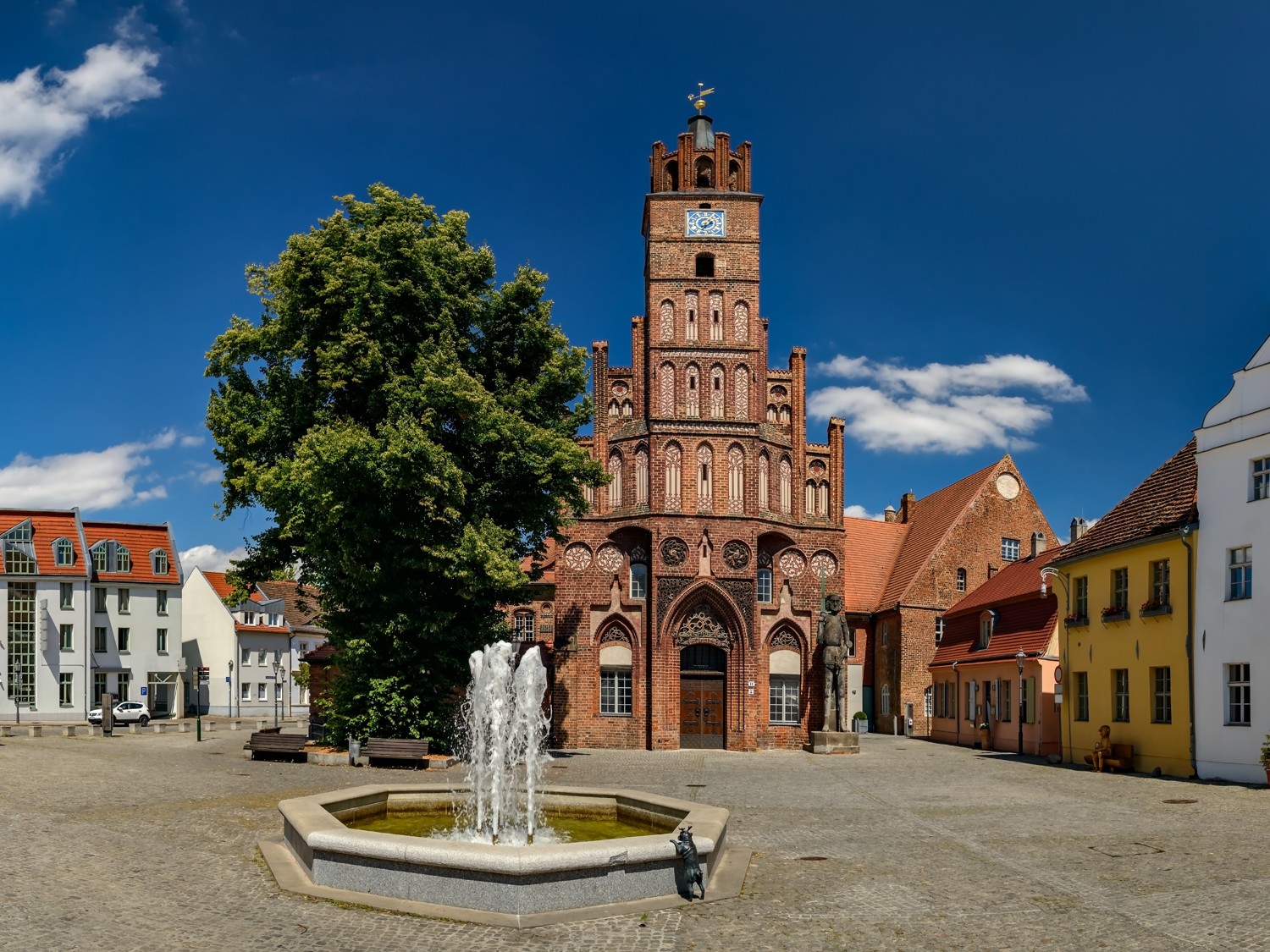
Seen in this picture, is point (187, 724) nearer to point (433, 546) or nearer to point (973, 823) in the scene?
point (433, 546)

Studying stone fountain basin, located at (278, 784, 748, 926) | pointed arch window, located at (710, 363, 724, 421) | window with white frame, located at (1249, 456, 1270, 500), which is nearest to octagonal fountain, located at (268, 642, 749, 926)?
stone fountain basin, located at (278, 784, 748, 926)

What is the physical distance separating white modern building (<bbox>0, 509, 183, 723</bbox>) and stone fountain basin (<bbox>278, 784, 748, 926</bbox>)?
4973cm

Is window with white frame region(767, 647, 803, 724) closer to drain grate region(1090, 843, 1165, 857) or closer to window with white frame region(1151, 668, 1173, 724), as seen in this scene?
window with white frame region(1151, 668, 1173, 724)

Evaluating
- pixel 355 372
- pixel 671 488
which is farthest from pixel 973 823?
pixel 671 488

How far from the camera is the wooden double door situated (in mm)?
43656

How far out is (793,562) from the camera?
45.8 metres

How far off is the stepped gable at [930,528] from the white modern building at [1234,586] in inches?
885

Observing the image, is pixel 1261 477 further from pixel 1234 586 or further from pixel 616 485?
pixel 616 485

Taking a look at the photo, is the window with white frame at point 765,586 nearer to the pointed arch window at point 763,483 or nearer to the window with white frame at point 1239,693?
the pointed arch window at point 763,483

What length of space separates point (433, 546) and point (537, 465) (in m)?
3.79

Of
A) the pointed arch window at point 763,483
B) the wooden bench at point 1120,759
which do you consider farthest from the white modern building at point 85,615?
the wooden bench at point 1120,759

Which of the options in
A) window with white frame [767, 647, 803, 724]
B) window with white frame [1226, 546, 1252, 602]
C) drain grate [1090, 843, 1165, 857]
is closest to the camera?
drain grate [1090, 843, 1165, 857]

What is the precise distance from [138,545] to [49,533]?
582 cm

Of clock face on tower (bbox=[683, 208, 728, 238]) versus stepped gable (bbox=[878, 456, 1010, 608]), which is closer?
clock face on tower (bbox=[683, 208, 728, 238])
